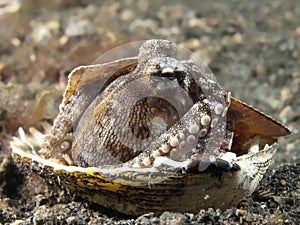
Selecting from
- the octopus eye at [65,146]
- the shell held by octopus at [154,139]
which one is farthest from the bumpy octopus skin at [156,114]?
the octopus eye at [65,146]

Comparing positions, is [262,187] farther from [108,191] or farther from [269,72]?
[269,72]

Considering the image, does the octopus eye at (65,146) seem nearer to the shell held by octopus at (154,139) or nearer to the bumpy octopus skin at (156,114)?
the shell held by octopus at (154,139)

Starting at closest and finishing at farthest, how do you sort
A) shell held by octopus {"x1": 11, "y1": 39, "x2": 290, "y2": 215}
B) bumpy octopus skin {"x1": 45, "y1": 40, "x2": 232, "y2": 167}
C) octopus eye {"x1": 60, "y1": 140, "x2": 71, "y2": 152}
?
shell held by octopus {"x1": 11, "y1": 39, "x2": 290, "y2": 215} → bumpy octopus skin {"x1": 45, "y1": 40, "x2": 232, "y2": 167} → octopus eye {"x1": 60, "y1": 140, "x2": 71, "y2": 152}

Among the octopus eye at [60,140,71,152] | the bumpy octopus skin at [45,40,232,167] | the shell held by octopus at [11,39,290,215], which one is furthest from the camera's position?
the octopus eye at [60,140,71,152]

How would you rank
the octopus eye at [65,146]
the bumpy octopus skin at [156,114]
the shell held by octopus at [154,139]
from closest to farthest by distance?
the shell held by octopus at [154,139] → the bumpy octopus skin at [156,114] → the octopus eye at [65,146]

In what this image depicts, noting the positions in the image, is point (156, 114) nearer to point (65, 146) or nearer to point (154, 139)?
point (154, 139)

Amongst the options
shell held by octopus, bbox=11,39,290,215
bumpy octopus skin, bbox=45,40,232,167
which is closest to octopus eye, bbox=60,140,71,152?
shell held by octopus, bbox=11,39,290,215

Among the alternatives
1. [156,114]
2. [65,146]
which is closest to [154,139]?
[156,114]

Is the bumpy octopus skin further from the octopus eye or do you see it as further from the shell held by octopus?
the octopus eye

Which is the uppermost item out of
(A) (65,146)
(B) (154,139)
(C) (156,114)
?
(C) (156,114)
